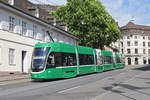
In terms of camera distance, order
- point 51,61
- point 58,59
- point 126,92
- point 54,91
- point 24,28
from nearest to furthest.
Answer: point 126,92 < point 54,91 < point 51,61 < point 58,59 < point 24,28

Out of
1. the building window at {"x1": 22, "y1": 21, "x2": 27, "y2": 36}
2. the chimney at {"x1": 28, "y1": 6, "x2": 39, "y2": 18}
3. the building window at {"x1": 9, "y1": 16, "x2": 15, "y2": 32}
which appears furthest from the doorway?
the chimney at {"x1": 28, "y1": 6, "x2": 39, "y2": 18}

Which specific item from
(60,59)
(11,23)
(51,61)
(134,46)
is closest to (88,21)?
(11,23)

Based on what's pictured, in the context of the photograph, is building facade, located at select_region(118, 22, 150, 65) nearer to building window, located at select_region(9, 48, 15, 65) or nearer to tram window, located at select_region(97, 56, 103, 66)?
tram window, located at select_region(97, 56, 103, 66)

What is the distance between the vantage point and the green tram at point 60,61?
598 inches

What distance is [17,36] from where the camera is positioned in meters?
23.0

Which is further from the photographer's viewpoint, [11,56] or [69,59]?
[11,56]

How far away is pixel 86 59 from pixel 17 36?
8263 mm

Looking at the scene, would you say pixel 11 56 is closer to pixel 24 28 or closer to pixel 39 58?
pixel 24 28

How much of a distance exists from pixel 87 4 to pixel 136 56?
53.1m

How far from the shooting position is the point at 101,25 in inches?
1457

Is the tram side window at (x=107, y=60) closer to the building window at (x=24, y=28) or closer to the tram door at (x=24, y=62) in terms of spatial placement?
the tram door at (x=24, y=62)

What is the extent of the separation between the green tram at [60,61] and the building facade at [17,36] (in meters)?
5.97

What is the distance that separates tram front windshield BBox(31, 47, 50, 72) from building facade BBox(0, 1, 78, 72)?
5.88m

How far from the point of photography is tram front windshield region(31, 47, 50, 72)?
1512 cm
